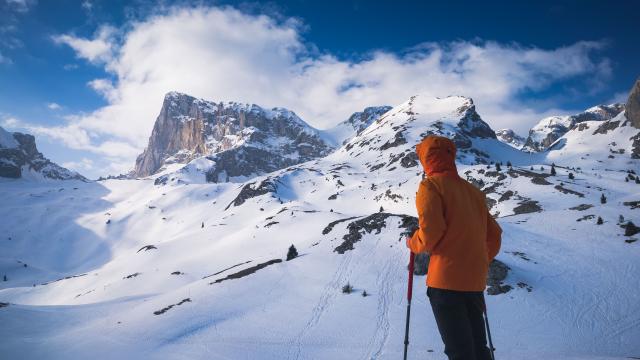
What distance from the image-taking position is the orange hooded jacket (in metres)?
5.00

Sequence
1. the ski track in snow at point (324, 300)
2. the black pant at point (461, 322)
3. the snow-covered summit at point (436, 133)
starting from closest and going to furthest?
the black pant at point (461, 322)
the ski track in snow at point (324, 300)
the snow-covered summit at point (436, 133)

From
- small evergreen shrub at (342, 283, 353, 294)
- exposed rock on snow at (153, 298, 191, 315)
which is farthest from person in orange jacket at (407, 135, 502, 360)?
exposed rock on snow at (153, 298, 191, 315)

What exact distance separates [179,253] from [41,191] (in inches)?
7674

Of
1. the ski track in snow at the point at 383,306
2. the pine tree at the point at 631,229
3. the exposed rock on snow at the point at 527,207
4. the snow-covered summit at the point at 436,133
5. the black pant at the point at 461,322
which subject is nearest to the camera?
the black pant at the point at 461,322

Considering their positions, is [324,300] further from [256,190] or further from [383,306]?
[256,190]

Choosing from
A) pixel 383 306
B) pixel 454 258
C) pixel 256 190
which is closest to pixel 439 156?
pixel 454 258

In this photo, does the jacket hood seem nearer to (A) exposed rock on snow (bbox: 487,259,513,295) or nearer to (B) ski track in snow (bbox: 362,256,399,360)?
(B) ski track in snow (bbox: 362,256,399,360)

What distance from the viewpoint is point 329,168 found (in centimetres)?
16300

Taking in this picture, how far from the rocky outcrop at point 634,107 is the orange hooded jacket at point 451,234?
204 metres

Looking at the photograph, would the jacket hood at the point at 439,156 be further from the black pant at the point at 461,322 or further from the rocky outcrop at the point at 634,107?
the rocky outcrop at the point at 634,107

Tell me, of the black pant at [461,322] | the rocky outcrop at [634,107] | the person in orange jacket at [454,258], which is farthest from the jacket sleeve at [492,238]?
the rocky outcrop at [634,107]

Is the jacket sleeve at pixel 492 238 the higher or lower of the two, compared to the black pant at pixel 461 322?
higher

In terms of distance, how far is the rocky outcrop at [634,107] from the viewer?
162 meters

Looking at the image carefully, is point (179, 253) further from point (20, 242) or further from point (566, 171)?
point (20, 242)
